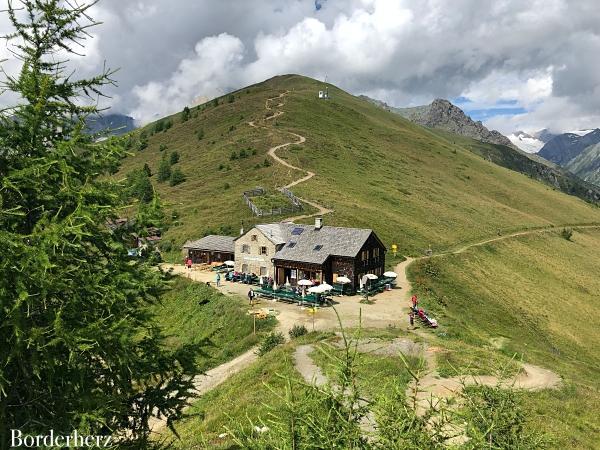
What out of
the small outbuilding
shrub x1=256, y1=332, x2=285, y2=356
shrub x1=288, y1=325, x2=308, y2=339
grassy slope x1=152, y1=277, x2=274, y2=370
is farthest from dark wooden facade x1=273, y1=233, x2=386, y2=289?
shrub x1=256, y1=332, x2=285, y2=356

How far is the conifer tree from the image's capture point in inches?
296

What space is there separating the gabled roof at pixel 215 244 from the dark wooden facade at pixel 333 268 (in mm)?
10645

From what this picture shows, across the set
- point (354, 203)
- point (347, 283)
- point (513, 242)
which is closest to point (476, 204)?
point (513, 242)

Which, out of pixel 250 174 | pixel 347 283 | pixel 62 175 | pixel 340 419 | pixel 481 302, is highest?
pixel 250 174

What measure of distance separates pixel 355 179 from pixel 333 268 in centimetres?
5141

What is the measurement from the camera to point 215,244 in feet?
189

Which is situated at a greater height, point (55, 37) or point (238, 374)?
point (55, 37)

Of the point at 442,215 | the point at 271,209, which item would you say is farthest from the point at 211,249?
the point at 442,215

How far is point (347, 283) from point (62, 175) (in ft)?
127

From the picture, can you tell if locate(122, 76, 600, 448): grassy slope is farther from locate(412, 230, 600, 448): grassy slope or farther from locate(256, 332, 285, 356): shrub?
locate(256, 332, 285, 356): shrub

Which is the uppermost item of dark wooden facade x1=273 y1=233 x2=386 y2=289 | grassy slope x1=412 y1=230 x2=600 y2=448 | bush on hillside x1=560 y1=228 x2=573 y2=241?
Answer: bush on hillside x1=560 y1=228 x2=573 y2=241

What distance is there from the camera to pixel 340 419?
6.00 metres

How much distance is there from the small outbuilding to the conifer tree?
4567 cm

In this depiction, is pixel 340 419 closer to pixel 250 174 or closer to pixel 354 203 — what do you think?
pixel 354 203
